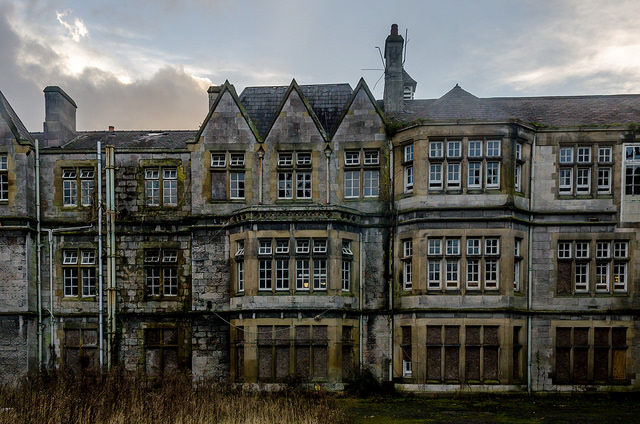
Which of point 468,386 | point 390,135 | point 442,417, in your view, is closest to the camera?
point 442,417

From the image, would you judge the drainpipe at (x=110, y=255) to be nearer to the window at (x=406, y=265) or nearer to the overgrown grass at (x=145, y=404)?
the overgrown grass at (x=145, y=404)

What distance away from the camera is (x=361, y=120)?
2722 cm

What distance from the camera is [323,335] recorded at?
85.1 ft

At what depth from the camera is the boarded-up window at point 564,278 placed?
1039 inches

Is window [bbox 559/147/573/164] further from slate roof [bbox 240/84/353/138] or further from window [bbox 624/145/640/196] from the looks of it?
slate roof [bbox 240/84/353/138]

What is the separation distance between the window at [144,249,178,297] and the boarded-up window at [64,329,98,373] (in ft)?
10.2

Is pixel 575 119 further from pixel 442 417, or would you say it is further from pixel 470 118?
pixel 442 417

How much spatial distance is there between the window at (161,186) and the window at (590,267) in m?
Result: 16.5

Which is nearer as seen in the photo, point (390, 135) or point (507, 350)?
point (507, 350)

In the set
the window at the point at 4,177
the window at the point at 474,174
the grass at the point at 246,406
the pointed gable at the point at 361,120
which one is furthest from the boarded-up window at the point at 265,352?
the window at the point at 4,177

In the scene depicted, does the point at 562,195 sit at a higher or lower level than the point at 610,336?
higher

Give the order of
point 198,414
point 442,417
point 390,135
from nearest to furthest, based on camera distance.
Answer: point 198,414, point 442,417, point 390,135

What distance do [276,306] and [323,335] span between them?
2.22 meters

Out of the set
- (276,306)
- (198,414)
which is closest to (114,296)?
(276,306)
